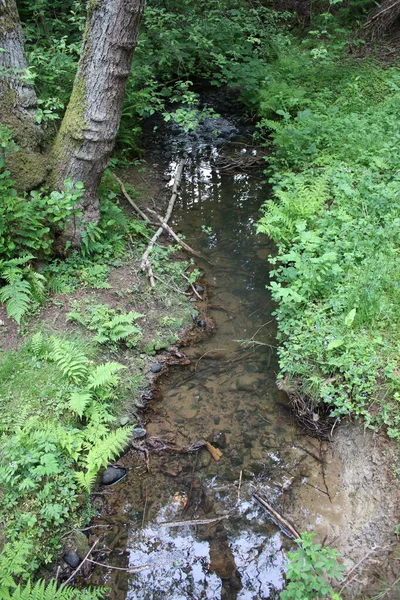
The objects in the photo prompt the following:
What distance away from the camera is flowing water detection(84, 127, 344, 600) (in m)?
3.59

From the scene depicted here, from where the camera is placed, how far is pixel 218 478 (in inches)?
167

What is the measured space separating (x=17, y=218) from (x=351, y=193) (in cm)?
438

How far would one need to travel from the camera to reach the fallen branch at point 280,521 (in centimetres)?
372

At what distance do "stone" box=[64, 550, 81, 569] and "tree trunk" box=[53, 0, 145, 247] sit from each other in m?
3.65

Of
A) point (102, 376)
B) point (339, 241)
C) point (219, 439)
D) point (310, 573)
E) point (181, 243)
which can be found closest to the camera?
point (310, 573)

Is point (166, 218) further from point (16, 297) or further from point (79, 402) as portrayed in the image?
point (79, 402)

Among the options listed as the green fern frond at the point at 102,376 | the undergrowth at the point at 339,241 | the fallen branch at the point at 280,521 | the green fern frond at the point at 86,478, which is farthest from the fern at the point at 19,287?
the fallen branch at the point at 280,521

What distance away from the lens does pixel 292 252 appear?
5.20m

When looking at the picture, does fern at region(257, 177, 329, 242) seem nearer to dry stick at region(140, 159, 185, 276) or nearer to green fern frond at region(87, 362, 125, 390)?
dry stick at region(140, 159, 185, 276)

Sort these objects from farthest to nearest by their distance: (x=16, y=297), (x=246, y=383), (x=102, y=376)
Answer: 1. (x=246, y=383)
2. (x=16, y=297)
3. (x=102, y=376)

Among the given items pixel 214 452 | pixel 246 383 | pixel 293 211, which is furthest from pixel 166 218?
pixel 214 452

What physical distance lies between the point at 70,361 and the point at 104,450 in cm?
98

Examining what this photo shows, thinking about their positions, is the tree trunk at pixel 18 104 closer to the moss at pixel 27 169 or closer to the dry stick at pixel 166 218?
the moss at pixel 27 169

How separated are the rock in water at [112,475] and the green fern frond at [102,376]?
0.81 meters
